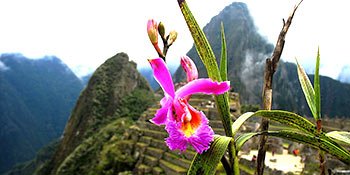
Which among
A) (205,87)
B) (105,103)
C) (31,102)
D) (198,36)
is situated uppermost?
(198,36)

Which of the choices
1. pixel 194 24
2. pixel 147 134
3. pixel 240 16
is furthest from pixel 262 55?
pixel 194 24

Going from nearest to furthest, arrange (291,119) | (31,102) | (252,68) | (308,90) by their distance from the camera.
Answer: (291,119), (308,90), (252,68), (31,102)

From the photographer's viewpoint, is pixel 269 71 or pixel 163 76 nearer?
pixel 163 76

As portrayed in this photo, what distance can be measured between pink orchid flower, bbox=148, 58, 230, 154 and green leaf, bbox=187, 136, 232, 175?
0.02 meters

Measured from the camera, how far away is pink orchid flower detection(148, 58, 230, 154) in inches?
13.3

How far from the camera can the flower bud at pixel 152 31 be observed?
1.36ft

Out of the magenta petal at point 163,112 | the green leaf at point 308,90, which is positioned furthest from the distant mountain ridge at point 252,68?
the magenta petal at point 163,112

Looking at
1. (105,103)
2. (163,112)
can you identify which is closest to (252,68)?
(105,103)

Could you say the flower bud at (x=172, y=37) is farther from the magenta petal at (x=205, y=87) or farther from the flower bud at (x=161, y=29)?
the magenta petal at (x=205, y=87)

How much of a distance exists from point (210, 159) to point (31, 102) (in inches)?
2888

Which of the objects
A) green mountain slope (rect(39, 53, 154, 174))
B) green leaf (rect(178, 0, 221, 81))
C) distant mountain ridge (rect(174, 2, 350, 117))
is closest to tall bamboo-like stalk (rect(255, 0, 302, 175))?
green leaf (rect(178, 0, 221, 81))

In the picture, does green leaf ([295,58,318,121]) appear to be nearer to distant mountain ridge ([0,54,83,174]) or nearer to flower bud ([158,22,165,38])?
flower bud ([158,22,165,38])

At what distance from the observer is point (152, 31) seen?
16.5 inches

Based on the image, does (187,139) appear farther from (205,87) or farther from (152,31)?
(152,31)
